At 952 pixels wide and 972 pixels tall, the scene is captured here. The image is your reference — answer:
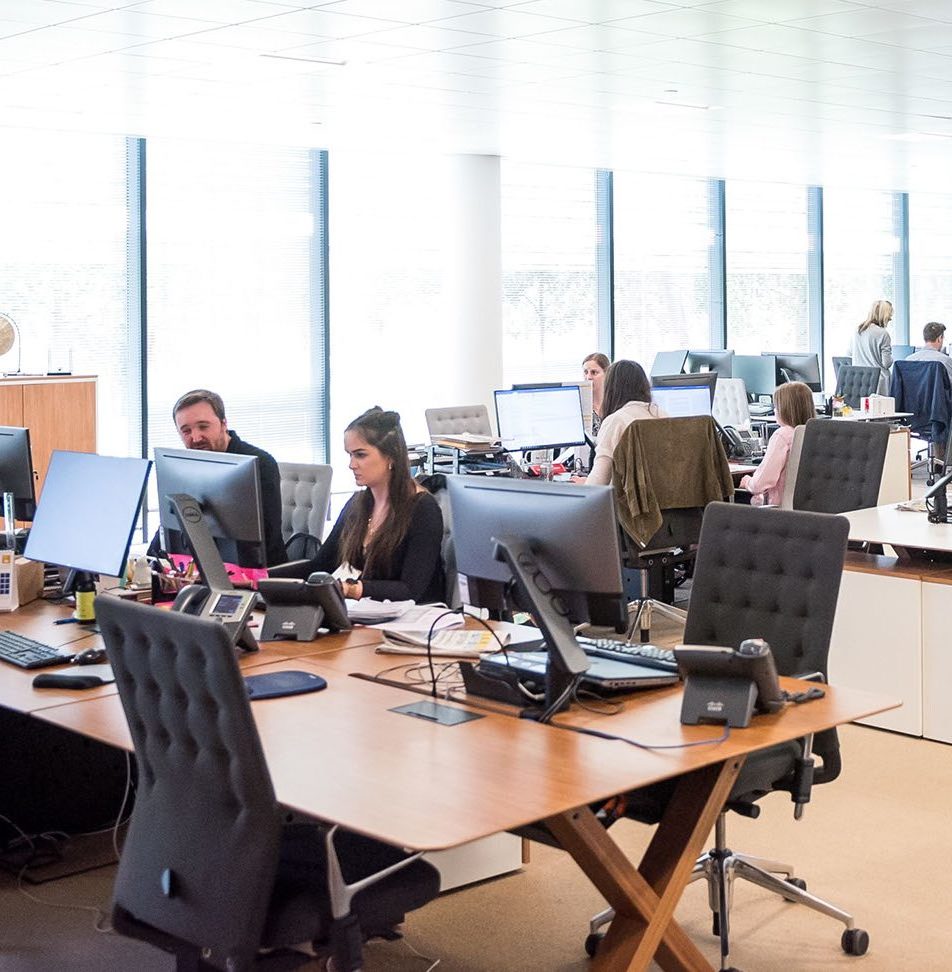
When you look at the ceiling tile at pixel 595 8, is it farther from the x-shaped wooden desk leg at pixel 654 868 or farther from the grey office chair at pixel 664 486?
the x-shaped wooden desk leg at pixel 654 868

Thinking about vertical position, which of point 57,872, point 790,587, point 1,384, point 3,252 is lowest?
point 57,872

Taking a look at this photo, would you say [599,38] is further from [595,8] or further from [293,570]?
[293,570]

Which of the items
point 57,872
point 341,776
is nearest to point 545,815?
point 341,776

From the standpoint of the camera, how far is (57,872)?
3.97 metres

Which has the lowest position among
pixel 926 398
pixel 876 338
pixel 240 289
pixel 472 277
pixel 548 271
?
pixel 926 398

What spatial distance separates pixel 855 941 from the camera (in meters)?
3.36

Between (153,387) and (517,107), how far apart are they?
3.33m

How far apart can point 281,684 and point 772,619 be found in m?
1.29

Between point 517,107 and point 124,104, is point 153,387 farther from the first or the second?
point 517,107

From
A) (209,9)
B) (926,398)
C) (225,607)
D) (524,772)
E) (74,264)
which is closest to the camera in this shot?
(524,772)

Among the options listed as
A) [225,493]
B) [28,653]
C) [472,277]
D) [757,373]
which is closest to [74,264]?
[472,277]

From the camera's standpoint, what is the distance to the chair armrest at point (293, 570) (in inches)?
167

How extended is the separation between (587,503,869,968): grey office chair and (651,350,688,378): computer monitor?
6.95 metres

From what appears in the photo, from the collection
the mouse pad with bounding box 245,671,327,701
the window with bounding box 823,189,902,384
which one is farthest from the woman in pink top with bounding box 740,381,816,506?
the window with bounding box 823,189,902,384
